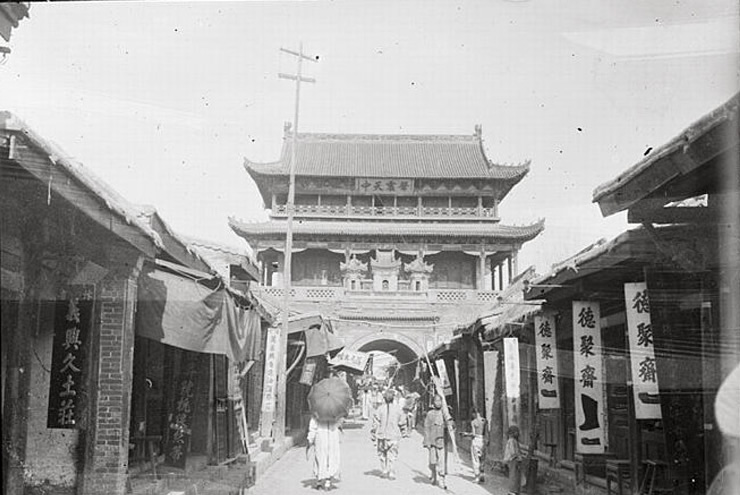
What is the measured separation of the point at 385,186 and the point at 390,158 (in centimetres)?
284

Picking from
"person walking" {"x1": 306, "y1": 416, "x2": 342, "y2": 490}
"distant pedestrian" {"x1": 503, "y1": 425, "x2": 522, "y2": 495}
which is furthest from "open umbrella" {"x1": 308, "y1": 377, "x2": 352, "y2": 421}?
"distant pedestrian" {"x1": 503, "y1": 425, "x2": 522, "y2": 495}

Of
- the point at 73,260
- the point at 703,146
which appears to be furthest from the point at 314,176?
the point at 703,146

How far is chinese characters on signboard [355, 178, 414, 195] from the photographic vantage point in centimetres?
3694

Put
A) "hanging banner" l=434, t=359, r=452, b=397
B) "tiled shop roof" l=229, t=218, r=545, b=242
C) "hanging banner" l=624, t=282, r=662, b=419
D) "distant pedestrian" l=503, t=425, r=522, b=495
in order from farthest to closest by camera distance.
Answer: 1. "tiled shop roof" l=229, t=218, r=545, b=242
2. "hanging banner" l=434, t=359, r=452, b=397
3. "distant pedestrian" l=503, t=425, r=522, b=495
4. "hanging banner" l=624, t=282, r=662, b=419

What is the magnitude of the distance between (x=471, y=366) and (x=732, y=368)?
1404cm

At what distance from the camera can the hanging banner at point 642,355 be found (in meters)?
7.38

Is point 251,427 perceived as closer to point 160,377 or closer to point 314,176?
point 160,377

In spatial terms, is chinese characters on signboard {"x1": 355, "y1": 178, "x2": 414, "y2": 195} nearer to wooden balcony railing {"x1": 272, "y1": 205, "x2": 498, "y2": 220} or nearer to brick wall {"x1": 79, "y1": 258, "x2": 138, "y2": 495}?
wooden balcony railing {"x1": 272, "y1": 205, "x2": 498, "y2": 220}

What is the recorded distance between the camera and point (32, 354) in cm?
718

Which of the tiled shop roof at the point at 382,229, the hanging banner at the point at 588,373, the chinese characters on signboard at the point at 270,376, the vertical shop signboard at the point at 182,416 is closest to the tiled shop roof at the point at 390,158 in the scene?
the tiled shop roof at the point at 382,229

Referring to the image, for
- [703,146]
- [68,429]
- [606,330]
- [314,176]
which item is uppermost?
[314,176]

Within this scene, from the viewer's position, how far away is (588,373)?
913 cm

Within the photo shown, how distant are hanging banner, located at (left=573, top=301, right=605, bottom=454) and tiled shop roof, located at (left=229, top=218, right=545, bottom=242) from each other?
26589mm

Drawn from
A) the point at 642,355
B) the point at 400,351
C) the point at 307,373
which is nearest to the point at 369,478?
the point at 642,355
